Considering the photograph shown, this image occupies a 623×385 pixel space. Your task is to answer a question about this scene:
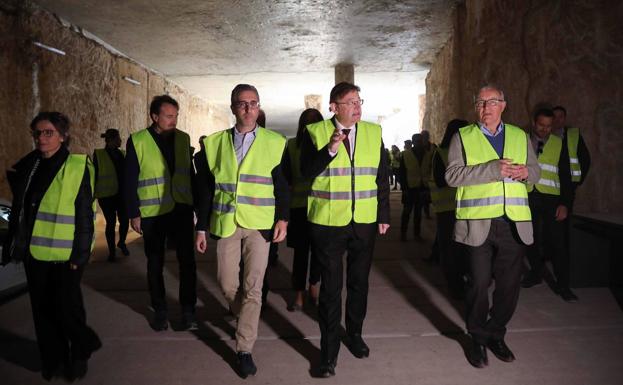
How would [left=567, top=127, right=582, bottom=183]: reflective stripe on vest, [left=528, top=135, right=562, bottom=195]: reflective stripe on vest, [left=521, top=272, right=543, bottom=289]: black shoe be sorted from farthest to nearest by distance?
1. [left=521, top=272, right=543, bottom=289]: black shoe
2. [left=567, top=127, right=582, bottom=183]: reflective stripe on vest
3. [left=528, top=135, right=562, bottom=195]: reflective stripe on vest

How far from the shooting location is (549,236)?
4184mm

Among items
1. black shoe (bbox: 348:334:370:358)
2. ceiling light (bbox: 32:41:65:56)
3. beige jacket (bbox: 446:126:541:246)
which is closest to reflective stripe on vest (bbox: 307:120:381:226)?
beige jacket (bbox: 446:126:541:246)

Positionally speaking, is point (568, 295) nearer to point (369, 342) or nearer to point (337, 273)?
point (369, 342)

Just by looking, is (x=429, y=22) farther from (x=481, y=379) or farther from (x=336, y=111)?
(x=481, y=379)

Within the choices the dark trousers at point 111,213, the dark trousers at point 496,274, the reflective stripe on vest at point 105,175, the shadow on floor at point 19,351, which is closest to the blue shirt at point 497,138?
the dark trousers at point 496,274

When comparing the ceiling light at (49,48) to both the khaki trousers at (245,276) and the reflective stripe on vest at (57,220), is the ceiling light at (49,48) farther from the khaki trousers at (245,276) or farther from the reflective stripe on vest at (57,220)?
the khaki trousers at (245,276)

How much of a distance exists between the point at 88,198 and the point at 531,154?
2.74 m

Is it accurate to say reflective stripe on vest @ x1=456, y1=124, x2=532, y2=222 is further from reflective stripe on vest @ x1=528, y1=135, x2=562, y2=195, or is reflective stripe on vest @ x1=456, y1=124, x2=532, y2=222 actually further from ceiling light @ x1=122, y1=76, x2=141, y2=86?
ceiling light @ x1=122, y1=76, x2=141, y2=86

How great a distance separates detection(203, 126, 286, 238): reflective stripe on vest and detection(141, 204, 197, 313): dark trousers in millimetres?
722

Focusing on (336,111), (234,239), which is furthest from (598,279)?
(234,239)

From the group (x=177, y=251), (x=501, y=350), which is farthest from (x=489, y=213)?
(x=177, y=251)

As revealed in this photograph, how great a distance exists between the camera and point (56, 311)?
8.85ft

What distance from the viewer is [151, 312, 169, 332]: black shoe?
349 cm

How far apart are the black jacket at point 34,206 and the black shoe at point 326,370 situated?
152 cm
